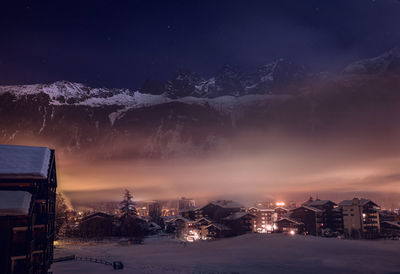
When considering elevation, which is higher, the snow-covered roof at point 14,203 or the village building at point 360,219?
the snow-covered roof at point 14,203

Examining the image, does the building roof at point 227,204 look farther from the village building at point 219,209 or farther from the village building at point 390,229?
the village building at point 390,229

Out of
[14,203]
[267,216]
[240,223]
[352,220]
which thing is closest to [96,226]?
[240,223]

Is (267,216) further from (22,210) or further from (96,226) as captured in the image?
(22,210)

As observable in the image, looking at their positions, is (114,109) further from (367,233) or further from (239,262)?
(239,262)

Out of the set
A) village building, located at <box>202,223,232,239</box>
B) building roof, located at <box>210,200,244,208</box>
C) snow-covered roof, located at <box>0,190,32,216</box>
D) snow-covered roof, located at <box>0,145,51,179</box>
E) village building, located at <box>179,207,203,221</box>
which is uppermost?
snow-covered roof, located at <box>0,145,51,179</box>

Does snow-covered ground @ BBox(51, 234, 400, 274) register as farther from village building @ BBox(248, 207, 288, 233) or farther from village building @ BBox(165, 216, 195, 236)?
village building @ BBox(248, 207, 288, 233)

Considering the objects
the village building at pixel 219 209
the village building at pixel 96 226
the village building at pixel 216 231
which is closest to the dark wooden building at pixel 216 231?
the village building at pixel 216 231

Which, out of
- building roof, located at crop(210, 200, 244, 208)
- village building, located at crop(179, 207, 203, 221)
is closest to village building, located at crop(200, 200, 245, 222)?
building roof, located at crop(210, 200, 244, 208)
